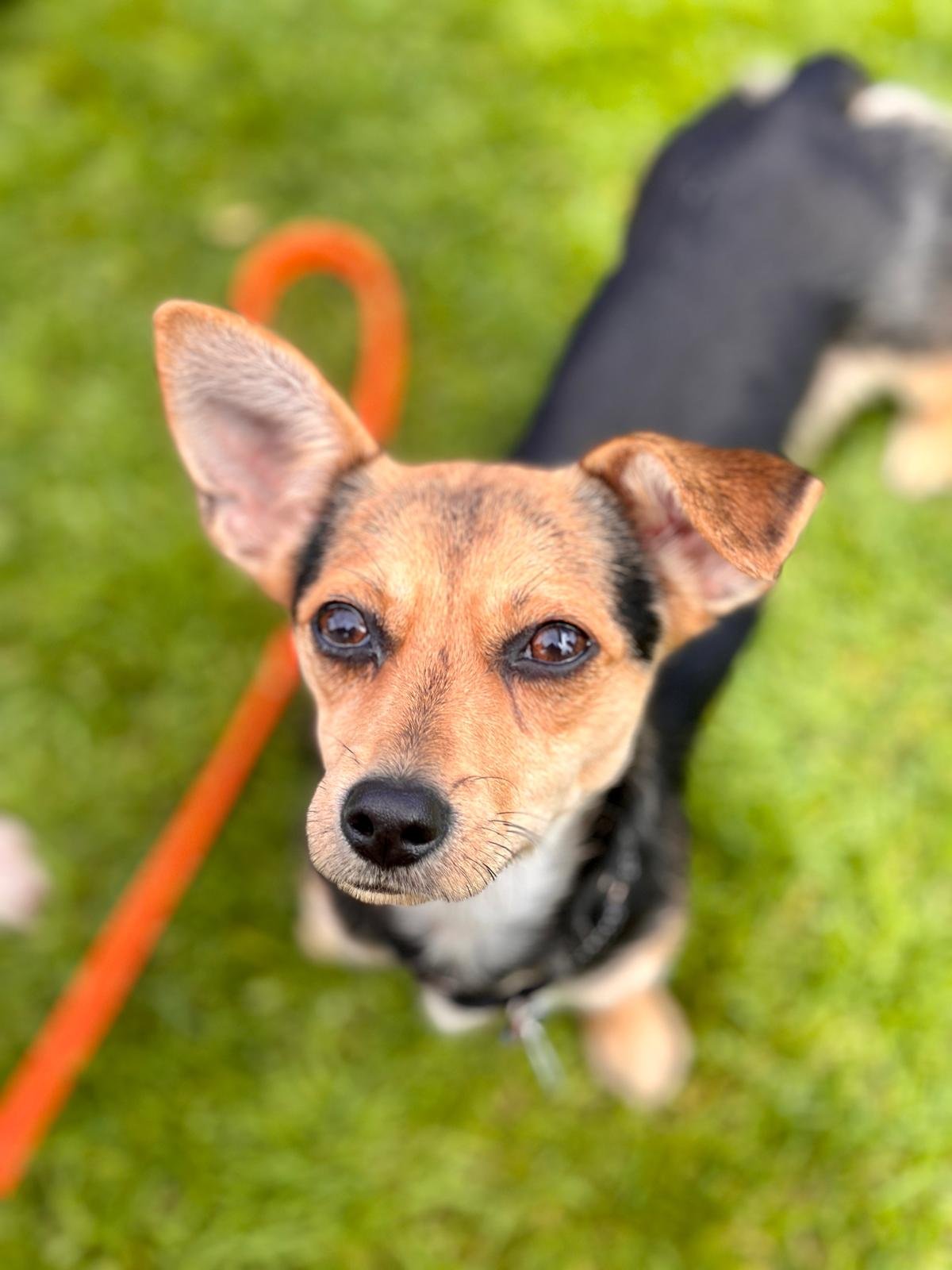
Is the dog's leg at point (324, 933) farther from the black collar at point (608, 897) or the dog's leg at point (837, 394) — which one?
the dog's leg at point (837, 394)

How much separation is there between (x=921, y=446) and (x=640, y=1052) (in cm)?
320

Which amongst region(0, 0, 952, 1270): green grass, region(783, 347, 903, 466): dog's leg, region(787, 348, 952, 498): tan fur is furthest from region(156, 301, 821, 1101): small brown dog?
region(787, 348, 952, 498): tan fur

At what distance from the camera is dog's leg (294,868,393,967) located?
133 inches

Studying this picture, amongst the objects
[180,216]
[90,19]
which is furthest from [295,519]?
[90,19]

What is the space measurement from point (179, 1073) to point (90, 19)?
6213 millimetres

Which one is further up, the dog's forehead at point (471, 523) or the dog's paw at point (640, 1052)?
the dog's forehead at point (471, 523)

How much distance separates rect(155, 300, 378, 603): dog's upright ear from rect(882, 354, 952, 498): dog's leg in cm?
319

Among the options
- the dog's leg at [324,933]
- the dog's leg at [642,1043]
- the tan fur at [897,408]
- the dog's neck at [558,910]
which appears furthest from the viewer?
the tan fur at [897,408]

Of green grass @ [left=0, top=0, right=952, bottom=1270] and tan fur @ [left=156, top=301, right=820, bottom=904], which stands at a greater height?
tan fur @ [left=156, top=301, right=820, bottom=904]

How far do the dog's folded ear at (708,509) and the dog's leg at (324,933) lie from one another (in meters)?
1.53

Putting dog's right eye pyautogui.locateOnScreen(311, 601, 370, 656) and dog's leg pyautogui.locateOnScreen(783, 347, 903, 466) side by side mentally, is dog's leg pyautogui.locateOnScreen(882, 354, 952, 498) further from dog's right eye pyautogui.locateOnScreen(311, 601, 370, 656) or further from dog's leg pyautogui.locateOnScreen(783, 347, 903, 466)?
dog's right eye pyautogui.locateOnScreen(311, 601, 370, 656)

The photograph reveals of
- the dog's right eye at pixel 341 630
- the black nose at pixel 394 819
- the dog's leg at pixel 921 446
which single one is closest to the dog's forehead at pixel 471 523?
the dog's right eye at pixel 341 630

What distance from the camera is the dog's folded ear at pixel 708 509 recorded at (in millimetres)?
2178

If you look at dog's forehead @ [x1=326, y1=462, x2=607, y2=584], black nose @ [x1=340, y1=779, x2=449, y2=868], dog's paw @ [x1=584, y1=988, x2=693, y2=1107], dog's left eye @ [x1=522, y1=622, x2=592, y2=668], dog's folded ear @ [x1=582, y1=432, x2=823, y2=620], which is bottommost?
dog's paw @ [x1=584, y1=988, x2=693, y2=1107]
